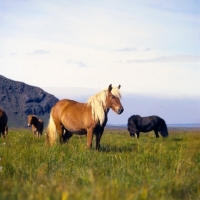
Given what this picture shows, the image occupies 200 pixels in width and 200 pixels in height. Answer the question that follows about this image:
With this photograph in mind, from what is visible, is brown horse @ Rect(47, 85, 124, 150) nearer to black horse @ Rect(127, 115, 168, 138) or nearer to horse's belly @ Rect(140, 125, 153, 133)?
black horse @ Rect(127, 115, 168, 138)

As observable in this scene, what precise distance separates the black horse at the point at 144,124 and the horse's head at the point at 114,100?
55.1 feet

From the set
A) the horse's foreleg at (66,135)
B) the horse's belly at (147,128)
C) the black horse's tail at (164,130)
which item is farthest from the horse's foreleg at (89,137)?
the horse's belly at (147,128)

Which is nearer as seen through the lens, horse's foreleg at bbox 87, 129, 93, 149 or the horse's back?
horse's foreleg at bbox 87, 129, 93, 149

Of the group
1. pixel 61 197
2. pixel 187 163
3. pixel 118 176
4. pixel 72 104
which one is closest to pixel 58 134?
pixel 72 104

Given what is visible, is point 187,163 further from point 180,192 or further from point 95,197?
point 95,197

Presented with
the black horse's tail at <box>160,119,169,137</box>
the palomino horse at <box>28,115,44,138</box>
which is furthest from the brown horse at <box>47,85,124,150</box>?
the palomino horse at <box>28,115,44,138</box>

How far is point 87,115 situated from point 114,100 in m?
0.89

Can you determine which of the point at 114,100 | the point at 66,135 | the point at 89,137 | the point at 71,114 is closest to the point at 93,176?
the point at 89,137

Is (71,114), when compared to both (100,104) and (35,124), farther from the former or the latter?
(35,124)

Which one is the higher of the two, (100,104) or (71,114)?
(100,104)

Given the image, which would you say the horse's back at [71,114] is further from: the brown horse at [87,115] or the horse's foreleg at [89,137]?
the horse's foreleg at [89,137]

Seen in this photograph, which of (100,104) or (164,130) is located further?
(164,130)

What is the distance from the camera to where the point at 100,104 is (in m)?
11.9

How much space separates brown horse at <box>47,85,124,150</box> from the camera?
38.6 feet
